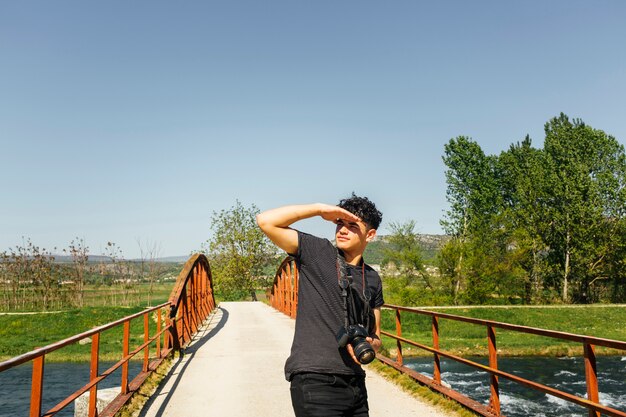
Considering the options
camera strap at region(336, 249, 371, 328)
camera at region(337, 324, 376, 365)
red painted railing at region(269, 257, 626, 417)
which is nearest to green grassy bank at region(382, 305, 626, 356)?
red painted railing at region(269, 257, 626, 417)

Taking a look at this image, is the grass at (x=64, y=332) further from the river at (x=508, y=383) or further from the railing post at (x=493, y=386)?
the railing post at (x=493, y=386)

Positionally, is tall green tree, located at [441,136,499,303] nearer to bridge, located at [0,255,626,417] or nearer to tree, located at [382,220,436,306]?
tree, located at [382,220,436,306]

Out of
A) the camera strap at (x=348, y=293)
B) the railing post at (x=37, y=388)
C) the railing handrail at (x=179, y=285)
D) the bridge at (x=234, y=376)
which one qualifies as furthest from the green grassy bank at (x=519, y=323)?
the camera strap at (x=348, y=293)

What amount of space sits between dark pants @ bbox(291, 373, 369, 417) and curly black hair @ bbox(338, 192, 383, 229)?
2.52ft

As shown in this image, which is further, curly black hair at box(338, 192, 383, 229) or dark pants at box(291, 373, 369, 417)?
curly black hair at box(338, 192, 383, 229)

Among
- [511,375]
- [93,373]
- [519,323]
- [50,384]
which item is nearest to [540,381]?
[519,323]

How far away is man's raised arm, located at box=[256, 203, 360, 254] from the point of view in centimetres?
263

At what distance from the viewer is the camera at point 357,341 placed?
2434mm

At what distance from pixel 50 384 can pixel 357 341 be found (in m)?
18.7

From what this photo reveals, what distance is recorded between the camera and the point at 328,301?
2.66 meters

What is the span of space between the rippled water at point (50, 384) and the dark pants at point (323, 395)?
45.5ft

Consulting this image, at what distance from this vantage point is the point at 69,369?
2098 centimetres

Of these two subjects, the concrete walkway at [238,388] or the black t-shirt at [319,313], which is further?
the concrete walkway at [238,388]

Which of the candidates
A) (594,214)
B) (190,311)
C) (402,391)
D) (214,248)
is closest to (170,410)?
(402,391)
